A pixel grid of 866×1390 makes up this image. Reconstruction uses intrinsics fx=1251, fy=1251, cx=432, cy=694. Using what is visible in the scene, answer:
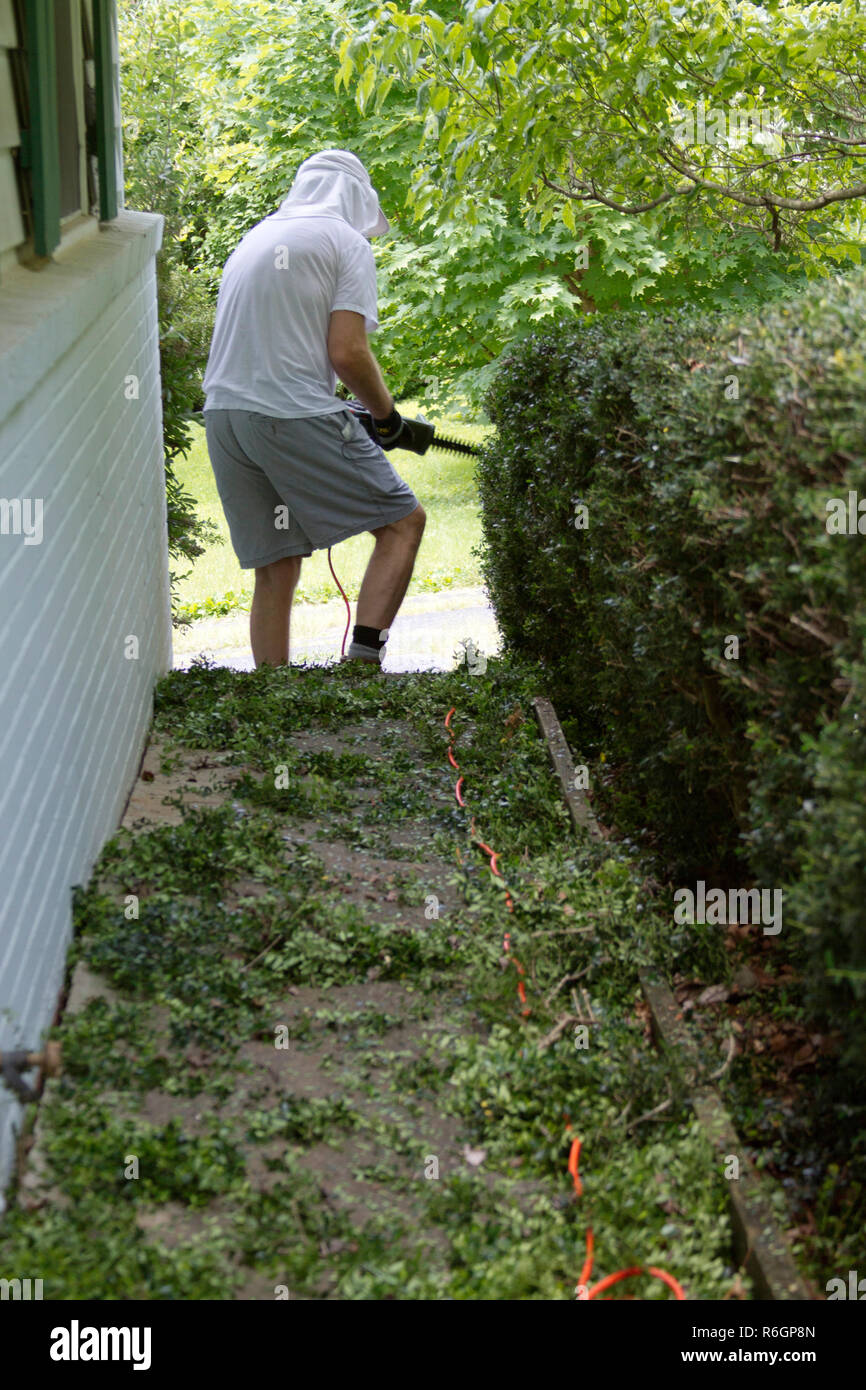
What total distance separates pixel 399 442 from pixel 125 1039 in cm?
435

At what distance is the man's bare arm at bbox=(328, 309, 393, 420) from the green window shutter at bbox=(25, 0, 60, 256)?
233cm

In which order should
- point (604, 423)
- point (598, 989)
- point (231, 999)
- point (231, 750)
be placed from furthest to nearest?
1. point (231, 750)
2. point (604, 423)
3. point (598, 989)
4. point (231, 999)

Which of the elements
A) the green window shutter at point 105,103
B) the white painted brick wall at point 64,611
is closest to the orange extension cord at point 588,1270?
the white painted brick wall at point 64,611

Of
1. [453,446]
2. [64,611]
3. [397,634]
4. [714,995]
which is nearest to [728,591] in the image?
[714,995]

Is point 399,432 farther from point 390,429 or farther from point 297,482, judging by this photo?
point 297,482

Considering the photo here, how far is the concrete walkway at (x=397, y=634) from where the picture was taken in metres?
11.1

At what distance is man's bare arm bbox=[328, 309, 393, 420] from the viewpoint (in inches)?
239

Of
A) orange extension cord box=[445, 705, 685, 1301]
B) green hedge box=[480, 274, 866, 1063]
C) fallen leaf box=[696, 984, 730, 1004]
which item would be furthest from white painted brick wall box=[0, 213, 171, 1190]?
fallen leaf box=[696, 984, 730, 1004]

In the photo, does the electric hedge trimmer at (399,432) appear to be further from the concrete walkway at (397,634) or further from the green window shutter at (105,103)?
the concrete walkway at (397,634)

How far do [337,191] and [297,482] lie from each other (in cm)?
157

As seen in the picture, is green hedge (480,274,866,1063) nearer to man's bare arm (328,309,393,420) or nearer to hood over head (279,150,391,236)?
man's bare arm (328,309,393,420)
